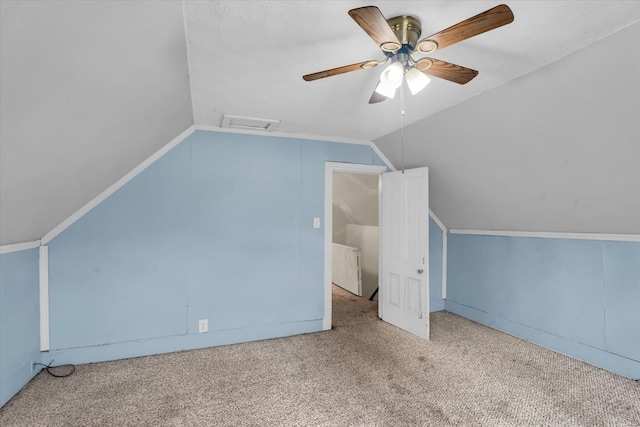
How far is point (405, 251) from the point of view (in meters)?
3.76

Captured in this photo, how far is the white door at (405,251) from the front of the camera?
3.50 m

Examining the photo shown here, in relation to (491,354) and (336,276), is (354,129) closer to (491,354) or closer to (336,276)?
(491,354)

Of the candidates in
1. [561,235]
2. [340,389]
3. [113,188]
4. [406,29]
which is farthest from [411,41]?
[113,188]

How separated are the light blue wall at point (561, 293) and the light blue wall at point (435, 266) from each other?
1.03 feet

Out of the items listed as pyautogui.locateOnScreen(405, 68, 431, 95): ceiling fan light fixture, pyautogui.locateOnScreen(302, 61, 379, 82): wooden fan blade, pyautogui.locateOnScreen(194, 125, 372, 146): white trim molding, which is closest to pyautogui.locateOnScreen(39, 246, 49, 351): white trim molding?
pyautogui.locateOnScreen(194, 125, 372, 146): white trim molding

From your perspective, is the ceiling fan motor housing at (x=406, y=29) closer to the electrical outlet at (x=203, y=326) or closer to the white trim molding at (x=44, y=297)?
the electrical outlet at (x=203, y=326)

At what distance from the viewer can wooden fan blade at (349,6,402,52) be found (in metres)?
1.27

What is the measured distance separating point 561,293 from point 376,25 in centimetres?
321

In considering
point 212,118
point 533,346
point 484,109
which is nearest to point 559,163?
point 484,109

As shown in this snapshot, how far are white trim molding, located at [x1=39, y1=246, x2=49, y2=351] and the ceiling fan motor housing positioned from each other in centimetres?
324

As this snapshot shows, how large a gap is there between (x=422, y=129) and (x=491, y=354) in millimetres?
2287

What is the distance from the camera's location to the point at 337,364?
289cm

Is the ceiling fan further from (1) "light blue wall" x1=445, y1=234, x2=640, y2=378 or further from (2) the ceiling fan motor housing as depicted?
(1) "light blue wall" x1=445, y1=234, x2=640, y2=378

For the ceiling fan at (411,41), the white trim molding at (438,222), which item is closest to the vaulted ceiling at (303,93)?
the ceiling fan at (411,41)
